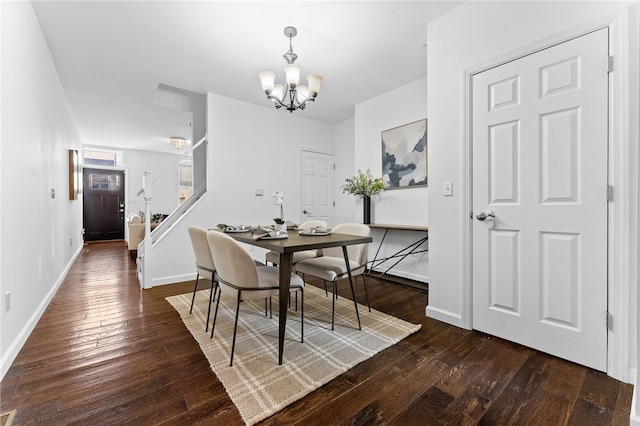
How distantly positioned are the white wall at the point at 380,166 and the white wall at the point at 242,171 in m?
1.14

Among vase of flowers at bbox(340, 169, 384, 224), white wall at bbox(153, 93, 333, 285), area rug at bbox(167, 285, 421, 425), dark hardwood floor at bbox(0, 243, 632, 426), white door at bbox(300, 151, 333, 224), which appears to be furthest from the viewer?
white door at bbox(300, 151, 333, 224)

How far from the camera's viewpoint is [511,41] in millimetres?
1970

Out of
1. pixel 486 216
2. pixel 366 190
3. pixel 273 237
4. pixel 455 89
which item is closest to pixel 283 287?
pixel 273 237

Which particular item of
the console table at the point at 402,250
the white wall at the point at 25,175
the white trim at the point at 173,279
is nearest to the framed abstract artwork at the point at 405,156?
the console table at the point at 402,250

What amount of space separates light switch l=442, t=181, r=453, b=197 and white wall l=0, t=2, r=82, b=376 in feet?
10.0

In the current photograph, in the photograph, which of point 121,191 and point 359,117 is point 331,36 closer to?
point 359,117

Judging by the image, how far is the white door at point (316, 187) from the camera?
196 inches

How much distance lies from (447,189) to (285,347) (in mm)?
1803

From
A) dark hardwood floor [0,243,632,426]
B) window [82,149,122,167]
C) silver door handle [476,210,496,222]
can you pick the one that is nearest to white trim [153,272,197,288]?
dark hardwood floor [0,243,632,426]

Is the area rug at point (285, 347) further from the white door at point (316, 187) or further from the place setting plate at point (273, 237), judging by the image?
the white door at point (316, 187)

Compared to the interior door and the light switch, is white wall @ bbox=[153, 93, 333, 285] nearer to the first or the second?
the light switch

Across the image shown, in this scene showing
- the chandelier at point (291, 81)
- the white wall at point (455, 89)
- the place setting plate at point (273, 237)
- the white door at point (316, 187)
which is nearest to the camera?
the white wall at point (455, 89)

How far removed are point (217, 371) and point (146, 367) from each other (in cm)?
46

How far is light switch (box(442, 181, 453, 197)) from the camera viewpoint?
7.62ft
